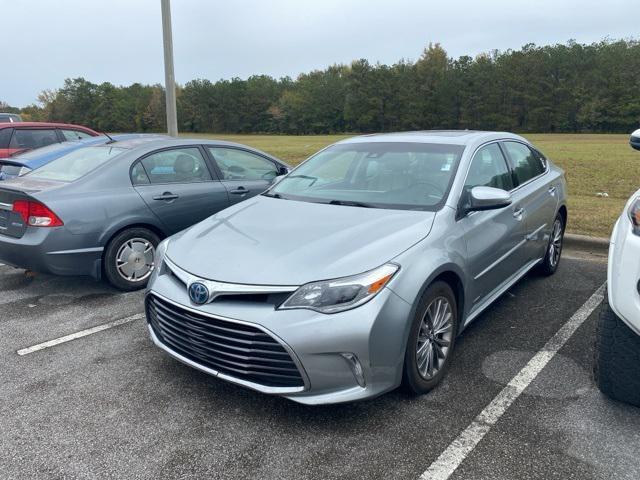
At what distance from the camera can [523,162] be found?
4.84 m

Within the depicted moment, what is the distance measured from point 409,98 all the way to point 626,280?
245 feet

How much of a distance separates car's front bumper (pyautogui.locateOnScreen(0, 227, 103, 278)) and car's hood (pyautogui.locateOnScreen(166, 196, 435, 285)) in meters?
1.53

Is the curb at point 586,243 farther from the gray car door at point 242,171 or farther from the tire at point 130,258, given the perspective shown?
the tire at point 130,258

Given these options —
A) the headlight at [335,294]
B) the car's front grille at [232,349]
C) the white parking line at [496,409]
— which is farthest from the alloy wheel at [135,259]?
the white parking line at [496,409]

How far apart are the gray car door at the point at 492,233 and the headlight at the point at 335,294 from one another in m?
1.05

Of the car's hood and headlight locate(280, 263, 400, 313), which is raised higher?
the car's hood

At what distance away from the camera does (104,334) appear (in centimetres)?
410

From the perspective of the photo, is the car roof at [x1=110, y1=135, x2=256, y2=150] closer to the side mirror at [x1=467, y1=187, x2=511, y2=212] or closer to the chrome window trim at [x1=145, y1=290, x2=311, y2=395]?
the chrome window trim at [x1=145, y1=290, x2=311, y2=395]

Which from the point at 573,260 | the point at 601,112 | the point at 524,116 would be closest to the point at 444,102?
the point at 524,116

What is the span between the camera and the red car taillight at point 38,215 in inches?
179

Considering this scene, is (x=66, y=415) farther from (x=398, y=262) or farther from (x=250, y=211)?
(x=398, y=262)

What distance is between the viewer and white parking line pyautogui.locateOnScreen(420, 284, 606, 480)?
8.20 feet

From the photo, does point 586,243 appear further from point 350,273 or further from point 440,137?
point 350,273

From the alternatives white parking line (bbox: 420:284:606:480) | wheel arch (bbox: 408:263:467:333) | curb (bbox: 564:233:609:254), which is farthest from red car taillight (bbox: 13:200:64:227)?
curb (bbox: 564:233:609:254)
